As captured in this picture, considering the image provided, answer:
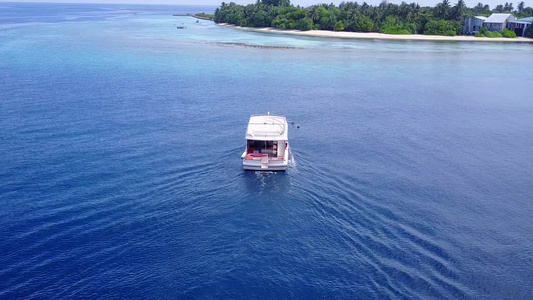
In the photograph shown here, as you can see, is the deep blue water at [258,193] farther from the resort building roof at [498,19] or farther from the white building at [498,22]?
the resort building roof at [498,19]

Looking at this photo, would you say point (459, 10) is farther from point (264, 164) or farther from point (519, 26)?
point (264, 164)

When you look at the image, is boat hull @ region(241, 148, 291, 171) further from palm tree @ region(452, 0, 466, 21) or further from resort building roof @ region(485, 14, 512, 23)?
resort building roof @ region(485, 14, 512, 23)

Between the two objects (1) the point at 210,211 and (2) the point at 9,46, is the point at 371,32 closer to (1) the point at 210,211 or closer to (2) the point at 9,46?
(2) the point at 9,46

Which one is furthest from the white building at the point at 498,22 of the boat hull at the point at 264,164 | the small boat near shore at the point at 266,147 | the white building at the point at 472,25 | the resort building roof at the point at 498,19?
the boat hull at the point at 264,164

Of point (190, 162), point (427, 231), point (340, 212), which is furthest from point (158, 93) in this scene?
point (427, 231)

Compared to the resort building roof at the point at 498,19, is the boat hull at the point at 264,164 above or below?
below
